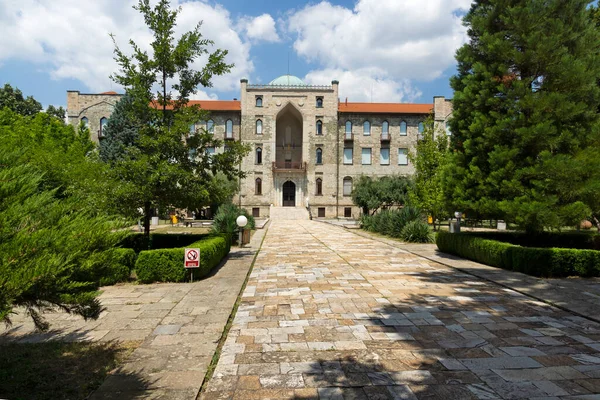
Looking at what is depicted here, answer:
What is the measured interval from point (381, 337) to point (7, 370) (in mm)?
4643

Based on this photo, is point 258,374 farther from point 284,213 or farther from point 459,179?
point 284,213

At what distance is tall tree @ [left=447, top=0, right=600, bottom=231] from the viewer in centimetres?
1132

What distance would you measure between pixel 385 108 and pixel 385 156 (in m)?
6.53

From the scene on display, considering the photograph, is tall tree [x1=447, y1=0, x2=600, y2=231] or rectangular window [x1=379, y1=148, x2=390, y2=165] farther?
rectangular window [x1=379, y1=148, x2=390, y2=165]

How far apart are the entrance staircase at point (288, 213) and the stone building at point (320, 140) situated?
195 centimetres

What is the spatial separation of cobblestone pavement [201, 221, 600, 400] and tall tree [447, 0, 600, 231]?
461cm

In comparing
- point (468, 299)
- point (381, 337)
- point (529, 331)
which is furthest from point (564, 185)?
point (381, 337)

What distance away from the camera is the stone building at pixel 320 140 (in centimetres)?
4803

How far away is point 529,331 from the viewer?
5.70 m

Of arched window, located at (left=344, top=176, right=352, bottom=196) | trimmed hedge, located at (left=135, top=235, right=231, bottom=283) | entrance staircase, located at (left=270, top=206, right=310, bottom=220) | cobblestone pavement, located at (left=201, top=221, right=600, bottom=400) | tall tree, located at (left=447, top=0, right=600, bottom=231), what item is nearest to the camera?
cobblestone pavement, located at (left=201, top=221, right=600, bottom=400)

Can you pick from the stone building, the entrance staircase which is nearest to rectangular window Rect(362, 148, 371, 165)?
the stone building

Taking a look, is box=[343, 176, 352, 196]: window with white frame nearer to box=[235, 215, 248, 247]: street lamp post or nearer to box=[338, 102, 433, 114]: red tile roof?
box=[338, 102, 433, 114]: red tile roof

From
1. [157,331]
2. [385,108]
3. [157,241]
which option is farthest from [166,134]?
[385,108]

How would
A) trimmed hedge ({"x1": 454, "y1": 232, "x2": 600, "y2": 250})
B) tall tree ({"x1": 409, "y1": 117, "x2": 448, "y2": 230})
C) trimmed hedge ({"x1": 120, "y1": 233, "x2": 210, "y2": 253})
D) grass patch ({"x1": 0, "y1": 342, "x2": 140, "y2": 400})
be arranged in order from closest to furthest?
grass patch ({"x1": 0, "y1": 342, "x2": 140, "y2": 400}), trimmed hedge ({"x1": 120, "y1": 233, "x2": 210, "y2": 253}), trimmed hedge ({"x1": 454, "y1": 232, "x2": 600, "y2": 250}), tall tree ({"x1": 409, "y1": 117, "x2": 448, "y2": 230})
